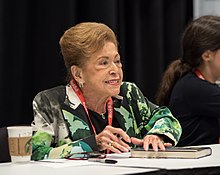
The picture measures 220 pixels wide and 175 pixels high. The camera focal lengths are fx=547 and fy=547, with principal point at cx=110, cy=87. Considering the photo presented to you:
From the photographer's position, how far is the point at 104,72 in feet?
8.21

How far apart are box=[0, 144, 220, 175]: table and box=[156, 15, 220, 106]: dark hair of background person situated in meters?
1.39

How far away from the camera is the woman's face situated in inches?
98.2

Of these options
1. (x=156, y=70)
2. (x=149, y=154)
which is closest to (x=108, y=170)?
(x=149, y=154)

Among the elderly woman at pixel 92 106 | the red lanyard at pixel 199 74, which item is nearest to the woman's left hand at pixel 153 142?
the elderly woman at pixel 92 106

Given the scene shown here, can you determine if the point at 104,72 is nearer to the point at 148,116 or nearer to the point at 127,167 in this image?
the point at 148,116

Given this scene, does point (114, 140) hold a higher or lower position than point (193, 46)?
lower

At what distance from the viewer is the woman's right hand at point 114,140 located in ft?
7.17

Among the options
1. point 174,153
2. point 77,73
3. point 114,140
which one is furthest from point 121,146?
point 77,73

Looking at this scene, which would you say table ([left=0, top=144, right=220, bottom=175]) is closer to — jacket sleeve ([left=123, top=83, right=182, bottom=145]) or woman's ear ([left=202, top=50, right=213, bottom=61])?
jacket sleeve ([left=123, top=83, right=182, bottom=145])

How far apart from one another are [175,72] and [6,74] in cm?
102

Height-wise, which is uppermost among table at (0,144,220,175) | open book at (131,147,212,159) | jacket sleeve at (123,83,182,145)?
table at (0,144,220,175)

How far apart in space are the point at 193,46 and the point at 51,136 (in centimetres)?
130

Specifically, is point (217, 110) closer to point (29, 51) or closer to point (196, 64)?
point (196, 64)

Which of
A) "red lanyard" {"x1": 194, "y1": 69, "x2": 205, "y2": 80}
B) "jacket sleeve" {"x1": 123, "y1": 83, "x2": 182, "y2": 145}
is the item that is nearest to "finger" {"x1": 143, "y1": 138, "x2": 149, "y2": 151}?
"jacket sleeve" {"x1": 123, "y1": 83, "x2": 182, "y2": 145}
